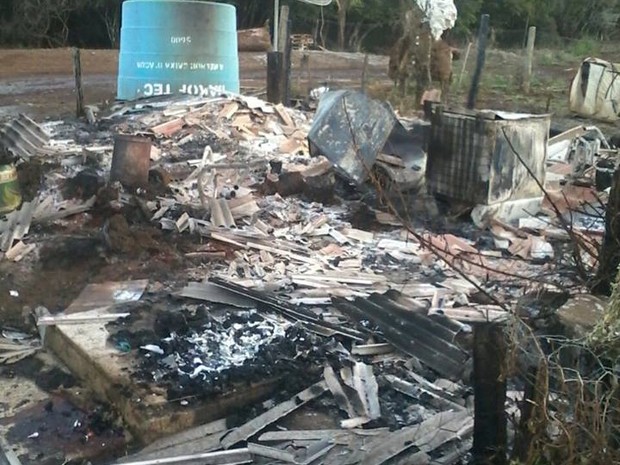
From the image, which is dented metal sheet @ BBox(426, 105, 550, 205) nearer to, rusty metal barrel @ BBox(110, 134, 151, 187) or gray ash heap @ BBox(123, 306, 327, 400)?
rusty metal barrel @ BBox(110, 134, 151, 187)

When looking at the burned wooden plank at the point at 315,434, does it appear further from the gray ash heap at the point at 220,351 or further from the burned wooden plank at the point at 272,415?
the gray ash heap at the point at 220,351

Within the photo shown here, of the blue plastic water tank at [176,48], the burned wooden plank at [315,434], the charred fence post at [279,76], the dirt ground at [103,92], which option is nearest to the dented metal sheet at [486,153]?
the dirt ground at [103,92]

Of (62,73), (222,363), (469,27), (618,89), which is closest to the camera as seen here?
(222,363)

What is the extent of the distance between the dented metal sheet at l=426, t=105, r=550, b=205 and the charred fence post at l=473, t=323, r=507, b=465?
500 cm

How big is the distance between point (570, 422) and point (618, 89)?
53.4 ft

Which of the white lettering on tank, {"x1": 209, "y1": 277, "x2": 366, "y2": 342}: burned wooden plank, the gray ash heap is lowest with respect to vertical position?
the gray ash heap

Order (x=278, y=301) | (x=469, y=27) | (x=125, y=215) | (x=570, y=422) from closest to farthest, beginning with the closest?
(x=570, y=422), (x=278, y=301), (x=125, y=215), (x=469, y=27)

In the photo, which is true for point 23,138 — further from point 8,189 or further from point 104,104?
point 104,104

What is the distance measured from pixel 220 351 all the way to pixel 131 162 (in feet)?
15.1

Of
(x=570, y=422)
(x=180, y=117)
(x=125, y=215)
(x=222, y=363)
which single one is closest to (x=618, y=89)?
(x=180, y=117)

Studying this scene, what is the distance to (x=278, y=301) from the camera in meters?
6.26

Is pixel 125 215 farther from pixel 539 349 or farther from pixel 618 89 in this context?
pixel 618 89

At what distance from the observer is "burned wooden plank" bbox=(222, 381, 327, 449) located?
4637 mm

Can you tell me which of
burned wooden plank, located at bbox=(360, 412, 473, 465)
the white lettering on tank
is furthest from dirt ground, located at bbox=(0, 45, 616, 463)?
the white lettering on tank
